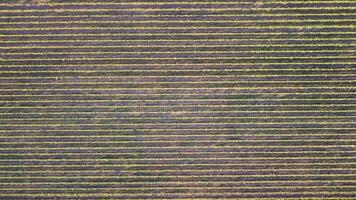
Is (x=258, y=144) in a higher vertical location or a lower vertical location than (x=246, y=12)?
lower

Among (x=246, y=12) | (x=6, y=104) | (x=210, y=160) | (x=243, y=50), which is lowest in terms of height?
(x=210, y=160)

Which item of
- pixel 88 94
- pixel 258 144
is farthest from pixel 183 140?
pixel 88 94

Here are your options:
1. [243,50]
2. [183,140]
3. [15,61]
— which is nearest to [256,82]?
[243,50]

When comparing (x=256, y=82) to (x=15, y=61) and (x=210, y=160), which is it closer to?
(x=210, y=160)

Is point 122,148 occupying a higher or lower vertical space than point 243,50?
lower

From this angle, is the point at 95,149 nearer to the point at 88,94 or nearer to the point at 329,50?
the point at 88,94

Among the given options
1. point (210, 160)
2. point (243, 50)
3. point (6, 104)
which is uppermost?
point (243, 50)
